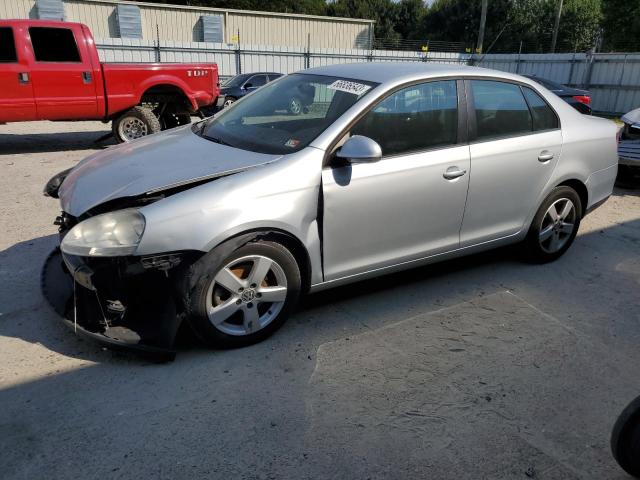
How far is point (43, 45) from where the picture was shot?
28.3 ft

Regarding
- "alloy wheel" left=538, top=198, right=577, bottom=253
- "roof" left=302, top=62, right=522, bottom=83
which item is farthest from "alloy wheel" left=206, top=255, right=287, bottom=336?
"alloy wheel" left=538, top=198, right=577, bottom=253

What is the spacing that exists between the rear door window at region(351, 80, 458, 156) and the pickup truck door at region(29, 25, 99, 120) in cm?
707

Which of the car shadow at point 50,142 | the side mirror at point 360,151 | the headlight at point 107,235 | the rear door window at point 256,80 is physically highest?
the side mirror at point 360,151

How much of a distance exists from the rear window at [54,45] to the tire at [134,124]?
1.17 metres

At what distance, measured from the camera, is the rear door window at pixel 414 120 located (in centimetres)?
350

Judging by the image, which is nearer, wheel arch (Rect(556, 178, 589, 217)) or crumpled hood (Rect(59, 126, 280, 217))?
crumpled hood (Rect(59, 126, 280, 217))

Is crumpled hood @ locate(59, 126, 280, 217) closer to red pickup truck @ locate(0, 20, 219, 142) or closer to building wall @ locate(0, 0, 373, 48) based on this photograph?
red pickup truck @ locate(0, 20, 219, 142)

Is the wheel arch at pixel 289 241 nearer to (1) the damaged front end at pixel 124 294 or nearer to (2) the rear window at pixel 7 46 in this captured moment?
(1) the damaged front end at pixel 124 294

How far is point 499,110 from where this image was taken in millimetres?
4090

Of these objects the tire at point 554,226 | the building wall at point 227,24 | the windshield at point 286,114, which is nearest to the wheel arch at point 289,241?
the windshield at point 286,114

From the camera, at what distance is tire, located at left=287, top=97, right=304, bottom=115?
12.4 feet

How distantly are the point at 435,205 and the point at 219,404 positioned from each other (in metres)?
1.96

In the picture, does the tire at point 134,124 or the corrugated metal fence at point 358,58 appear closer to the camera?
the tire at point 134,124

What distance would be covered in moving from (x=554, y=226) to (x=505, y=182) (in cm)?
88
